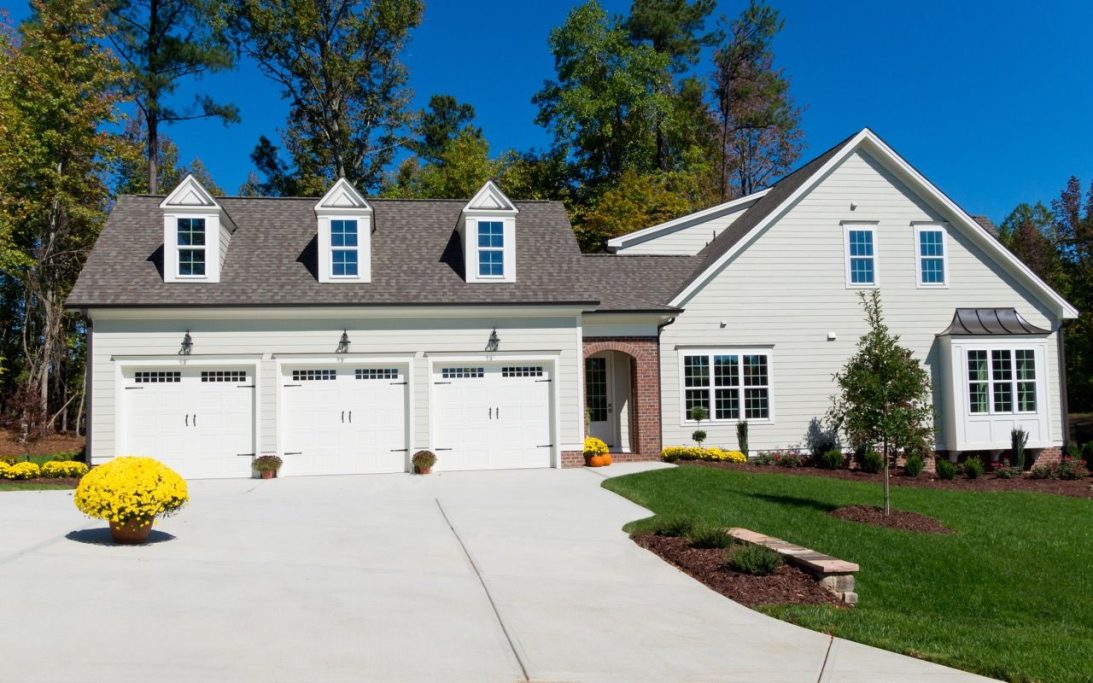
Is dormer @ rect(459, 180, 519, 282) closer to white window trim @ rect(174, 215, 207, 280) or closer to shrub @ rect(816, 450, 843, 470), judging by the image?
white window trim @ rect(174, 215, 207, 280)

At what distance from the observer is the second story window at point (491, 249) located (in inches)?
734

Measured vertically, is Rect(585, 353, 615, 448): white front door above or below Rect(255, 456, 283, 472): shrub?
above

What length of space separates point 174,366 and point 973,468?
59.8 feet

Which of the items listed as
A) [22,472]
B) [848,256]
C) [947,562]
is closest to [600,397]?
[848,256]

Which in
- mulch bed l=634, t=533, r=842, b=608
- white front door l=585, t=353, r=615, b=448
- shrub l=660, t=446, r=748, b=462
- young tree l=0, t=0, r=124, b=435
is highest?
young tree l=0, t=0, r=124, b=435

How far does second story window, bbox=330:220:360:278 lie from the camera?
18.1 metres

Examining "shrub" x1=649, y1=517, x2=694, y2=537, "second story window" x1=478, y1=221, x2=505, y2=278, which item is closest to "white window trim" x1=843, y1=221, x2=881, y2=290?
"second story window" x1=478, y1=221, x2=505, y2=278

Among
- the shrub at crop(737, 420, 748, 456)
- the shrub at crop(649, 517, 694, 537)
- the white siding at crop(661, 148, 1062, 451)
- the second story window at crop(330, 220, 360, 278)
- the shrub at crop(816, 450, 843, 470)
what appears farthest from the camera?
the white siding at crop(661, 148, 1062, 451)

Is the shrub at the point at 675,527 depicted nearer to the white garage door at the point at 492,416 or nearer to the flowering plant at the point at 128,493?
the flowering plant at the point at 128,493

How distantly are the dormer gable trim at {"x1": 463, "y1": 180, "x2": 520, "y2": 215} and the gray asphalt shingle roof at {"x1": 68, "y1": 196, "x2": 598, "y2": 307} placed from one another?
1.24 metres

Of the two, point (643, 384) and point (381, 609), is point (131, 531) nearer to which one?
point (381, 609)

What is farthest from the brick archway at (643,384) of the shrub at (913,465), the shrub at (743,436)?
the shrub at (913,465)

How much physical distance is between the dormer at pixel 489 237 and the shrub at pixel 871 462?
953cm

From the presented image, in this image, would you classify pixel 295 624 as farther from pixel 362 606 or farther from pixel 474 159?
pixel 474 159
